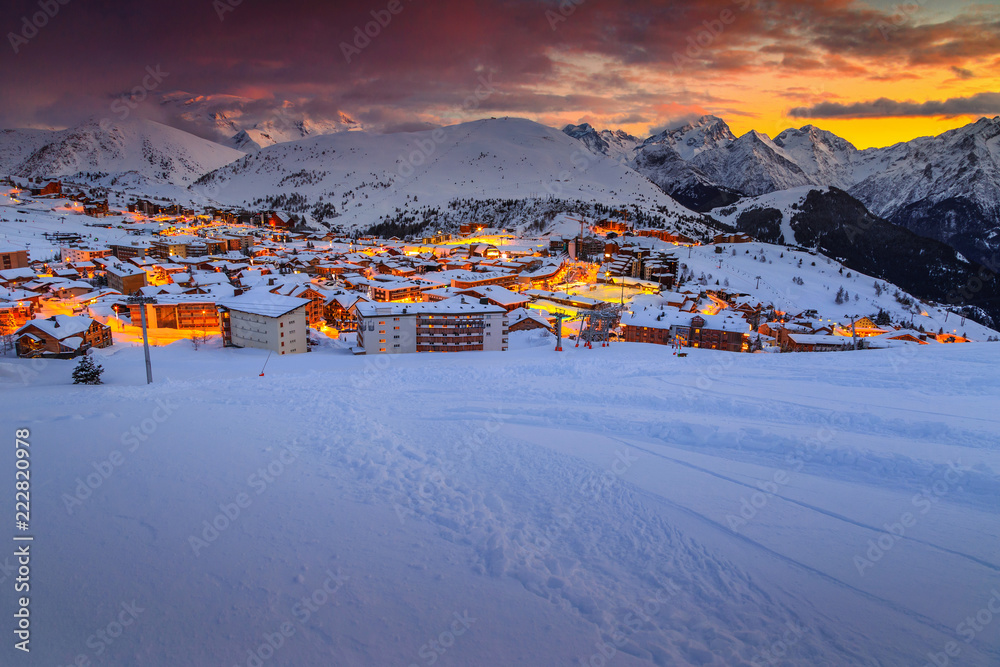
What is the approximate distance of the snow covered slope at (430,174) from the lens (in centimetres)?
12331

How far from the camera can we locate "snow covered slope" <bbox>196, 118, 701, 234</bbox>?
123 meters

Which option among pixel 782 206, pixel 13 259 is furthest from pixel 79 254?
pixel 782 206

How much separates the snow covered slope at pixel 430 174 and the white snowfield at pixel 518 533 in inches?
4349

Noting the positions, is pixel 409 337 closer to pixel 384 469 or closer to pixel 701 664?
pixel 384 469

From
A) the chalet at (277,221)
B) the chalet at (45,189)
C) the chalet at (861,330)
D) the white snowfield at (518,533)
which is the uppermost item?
the chalet at (45,189)

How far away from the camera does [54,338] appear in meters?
19.8

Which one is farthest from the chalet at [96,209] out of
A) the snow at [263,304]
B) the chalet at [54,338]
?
the chalet at [54,338]

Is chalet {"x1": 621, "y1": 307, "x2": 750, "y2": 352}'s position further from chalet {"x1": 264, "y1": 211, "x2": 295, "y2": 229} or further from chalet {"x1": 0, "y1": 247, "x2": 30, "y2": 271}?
chalet {"x1": 264, "y1": 211, "x2": 295, "y2": 229}

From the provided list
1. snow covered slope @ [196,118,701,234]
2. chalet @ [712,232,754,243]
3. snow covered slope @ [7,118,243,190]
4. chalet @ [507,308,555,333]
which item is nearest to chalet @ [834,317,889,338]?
chalet @ [507,308,555,333]

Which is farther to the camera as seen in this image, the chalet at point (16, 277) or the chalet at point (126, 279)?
the chalet at point (126, 279)

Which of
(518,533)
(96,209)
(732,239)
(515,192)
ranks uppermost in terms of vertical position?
(515,192)

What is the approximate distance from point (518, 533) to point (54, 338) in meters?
24.1

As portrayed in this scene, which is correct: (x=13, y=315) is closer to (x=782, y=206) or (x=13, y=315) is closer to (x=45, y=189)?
(x=45, y=189)

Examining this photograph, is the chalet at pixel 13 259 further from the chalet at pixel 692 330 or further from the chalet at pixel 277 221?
the chalet at pixel 277 221
